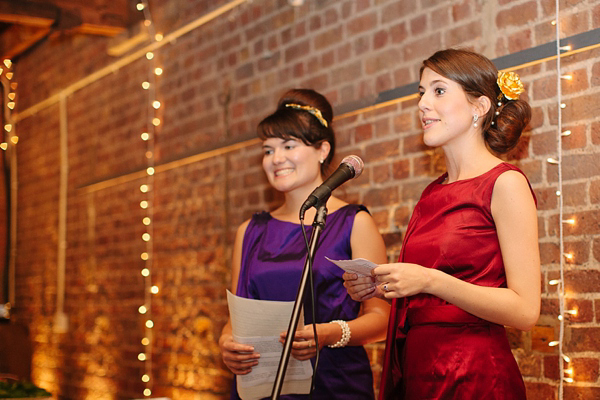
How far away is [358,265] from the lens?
1.87m

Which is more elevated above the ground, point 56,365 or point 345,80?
point 345,80

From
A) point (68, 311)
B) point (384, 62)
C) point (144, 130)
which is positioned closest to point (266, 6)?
point (384, 62)

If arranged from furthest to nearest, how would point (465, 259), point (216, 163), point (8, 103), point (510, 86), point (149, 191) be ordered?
point (8, 103) < point (149, 191) < point (216, 163) < point (510, 86) < point (465, 259)

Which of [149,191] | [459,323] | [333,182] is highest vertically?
[149,191]

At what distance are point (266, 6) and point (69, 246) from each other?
263 centimetres

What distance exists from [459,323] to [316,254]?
2.53 feet

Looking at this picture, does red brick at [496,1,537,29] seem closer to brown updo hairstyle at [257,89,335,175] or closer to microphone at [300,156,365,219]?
brown updo hairstyle at [257,89,335,175]

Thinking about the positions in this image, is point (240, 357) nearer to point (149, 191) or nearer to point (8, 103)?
point (149, 191)

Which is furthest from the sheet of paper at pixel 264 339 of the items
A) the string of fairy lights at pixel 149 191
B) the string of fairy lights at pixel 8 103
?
the string of fairy lights at pixel 8 103

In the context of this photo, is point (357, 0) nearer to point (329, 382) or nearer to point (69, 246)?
point (329, 382)

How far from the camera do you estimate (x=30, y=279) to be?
5.36 metres

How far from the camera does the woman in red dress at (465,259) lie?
6.02 ft

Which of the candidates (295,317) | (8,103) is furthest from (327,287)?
(8,103)

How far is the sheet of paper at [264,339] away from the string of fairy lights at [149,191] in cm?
234
